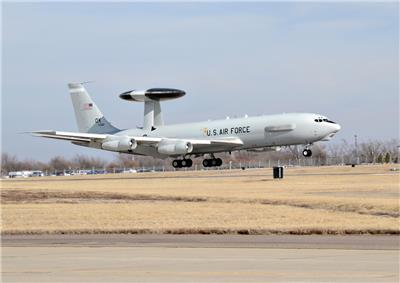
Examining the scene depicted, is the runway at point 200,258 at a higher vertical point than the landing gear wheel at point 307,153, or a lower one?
lower

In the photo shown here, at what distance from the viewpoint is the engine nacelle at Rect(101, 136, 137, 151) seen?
81125mm

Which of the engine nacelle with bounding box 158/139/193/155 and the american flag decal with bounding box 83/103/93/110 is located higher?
the american flag decal with bounding box 83/103/93/110

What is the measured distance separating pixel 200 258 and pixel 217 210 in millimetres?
18281

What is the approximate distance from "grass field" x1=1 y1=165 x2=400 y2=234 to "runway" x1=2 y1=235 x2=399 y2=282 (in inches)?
120

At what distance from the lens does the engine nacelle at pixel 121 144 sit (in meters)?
81.1

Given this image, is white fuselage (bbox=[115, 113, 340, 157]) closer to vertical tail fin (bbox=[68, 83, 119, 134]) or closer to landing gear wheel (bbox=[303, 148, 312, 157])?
landing gear wheel (bbox=[303, 148, 312, 157])

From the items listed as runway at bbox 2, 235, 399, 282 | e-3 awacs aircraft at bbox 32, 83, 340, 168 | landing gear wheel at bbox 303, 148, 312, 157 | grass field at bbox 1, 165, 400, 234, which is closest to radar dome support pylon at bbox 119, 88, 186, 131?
e-3 awacs aircraft at bbox 32, 83, 340, 168

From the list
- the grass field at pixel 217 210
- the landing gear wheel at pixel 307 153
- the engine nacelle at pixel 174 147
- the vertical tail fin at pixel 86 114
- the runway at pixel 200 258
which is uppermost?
the vertical tail fin at pixel 86 114

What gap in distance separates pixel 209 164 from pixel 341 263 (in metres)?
63.7

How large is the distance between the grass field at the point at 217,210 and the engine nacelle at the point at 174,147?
2175 cm

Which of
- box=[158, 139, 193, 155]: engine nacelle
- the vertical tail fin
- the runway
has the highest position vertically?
the vertical tail fin

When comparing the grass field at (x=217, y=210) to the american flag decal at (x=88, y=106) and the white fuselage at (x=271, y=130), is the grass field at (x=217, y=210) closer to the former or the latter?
the white fuselage at (x=271, y=130)

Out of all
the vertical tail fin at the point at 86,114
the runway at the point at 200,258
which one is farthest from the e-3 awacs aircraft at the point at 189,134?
the runway at the point at 200,258

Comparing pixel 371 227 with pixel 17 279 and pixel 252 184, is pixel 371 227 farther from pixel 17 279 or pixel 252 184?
pixel 252 184
